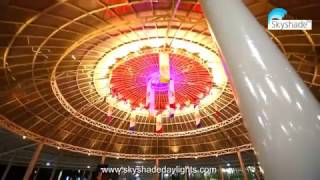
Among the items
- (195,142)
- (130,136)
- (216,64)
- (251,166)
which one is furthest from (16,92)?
(251,166)

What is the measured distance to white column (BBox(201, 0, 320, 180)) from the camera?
163 cm

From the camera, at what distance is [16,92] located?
2308 centimetres

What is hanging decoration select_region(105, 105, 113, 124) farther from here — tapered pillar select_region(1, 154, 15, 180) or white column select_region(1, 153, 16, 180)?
tapered pillar select_region(1, 154, 15, 180)

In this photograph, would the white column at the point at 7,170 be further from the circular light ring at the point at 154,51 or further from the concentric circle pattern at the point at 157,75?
the concentric circle pattern at the point at 157,75

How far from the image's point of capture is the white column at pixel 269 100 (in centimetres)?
163

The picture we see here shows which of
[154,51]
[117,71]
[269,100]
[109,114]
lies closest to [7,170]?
[109,114]

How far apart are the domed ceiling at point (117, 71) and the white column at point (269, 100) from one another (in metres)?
13.8

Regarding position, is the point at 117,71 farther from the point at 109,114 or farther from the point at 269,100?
the point at 269,100

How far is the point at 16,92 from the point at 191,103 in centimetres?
1826

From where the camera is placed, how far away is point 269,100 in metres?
1.81

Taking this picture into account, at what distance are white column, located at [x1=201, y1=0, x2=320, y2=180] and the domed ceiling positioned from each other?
45.2 ft

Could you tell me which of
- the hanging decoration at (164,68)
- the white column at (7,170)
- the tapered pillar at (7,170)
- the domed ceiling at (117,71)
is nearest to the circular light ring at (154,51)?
the domed ceiling at (117,71)

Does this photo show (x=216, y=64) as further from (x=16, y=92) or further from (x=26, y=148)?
(x=26, y=148)

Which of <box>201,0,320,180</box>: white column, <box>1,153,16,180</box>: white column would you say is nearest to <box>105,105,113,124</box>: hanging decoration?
<box>1,153,16,180</box>: white column
